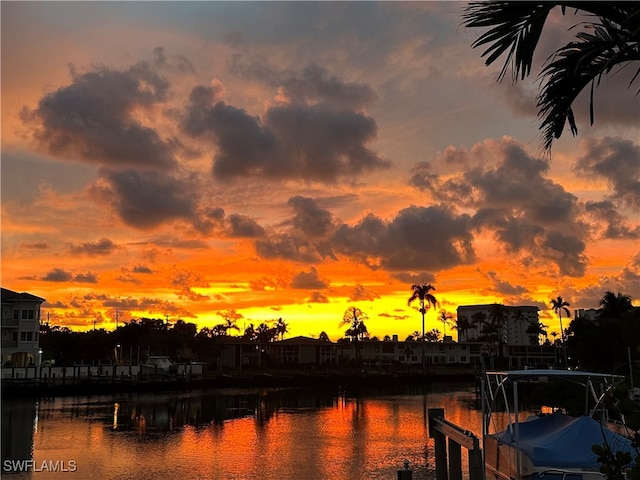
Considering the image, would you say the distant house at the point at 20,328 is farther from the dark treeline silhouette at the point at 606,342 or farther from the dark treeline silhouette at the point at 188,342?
the dark treeline silhouette at the point at 606,342

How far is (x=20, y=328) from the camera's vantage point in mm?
85500

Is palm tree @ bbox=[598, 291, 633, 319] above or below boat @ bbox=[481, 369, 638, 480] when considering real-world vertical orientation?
above

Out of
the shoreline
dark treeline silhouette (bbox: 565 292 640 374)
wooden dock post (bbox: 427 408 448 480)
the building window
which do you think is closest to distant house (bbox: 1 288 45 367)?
the shoreline

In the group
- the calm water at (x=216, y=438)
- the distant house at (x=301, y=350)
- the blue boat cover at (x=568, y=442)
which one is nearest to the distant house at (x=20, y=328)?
the calm water at (x=216, y=438)

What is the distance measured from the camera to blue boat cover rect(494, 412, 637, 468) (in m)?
13.9

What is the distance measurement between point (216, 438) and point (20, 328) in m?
52.3

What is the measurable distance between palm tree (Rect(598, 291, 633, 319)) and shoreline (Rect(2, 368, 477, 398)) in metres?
41.0

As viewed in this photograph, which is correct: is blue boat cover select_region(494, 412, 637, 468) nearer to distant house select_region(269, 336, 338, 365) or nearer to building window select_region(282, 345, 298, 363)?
distant house select_region(269, 336, 338, 365)

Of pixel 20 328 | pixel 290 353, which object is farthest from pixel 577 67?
pixel 290 353

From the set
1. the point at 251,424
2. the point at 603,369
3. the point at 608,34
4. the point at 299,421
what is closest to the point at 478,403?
the point at 603,369

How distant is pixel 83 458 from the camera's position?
118ft

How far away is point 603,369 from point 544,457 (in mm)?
69319

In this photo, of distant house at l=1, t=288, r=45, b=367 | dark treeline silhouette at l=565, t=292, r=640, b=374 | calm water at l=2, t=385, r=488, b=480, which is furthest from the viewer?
distant house at l=1, t=288, r=45, b=367

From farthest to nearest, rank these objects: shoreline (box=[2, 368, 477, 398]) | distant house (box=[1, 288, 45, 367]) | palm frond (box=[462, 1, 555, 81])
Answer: distant house (box=[1, 288, 45, 367]) < shoreline (box=[2, 368, 477, 398]) < palm frond (box=[462, 1, 555, 81])
